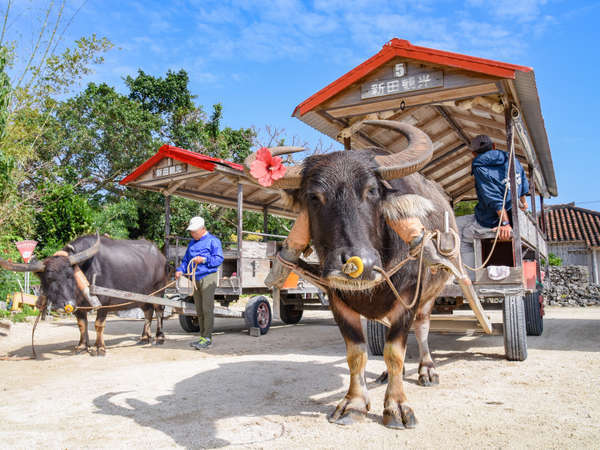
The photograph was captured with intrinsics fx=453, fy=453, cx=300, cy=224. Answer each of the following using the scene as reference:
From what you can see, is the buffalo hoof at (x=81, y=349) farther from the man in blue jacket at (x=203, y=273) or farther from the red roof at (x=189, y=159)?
the red roof at (x=189, y=159)

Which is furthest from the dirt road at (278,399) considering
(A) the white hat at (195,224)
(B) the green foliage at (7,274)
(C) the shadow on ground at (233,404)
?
(B) the green foliage at (7,274)

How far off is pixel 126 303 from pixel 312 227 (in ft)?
15.5

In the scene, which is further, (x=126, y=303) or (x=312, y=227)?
(x=126, y=303)

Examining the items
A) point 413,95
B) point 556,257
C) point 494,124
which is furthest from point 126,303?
point 556,257

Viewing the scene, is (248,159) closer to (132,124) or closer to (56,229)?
(56,229)

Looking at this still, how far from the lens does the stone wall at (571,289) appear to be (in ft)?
50.8

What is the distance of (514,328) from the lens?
16.0ft

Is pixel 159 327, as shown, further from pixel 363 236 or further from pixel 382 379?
pixel 363 236

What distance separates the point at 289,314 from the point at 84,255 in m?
4.82

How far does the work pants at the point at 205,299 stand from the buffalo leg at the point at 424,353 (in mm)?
3211

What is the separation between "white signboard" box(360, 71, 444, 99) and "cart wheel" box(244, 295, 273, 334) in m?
3.98

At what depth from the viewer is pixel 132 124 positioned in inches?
669

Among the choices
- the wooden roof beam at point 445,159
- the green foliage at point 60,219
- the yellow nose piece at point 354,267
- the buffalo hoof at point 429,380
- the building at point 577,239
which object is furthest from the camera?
the building at point 577,239

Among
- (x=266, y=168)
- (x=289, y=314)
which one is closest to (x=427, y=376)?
(x=266, y=168)
